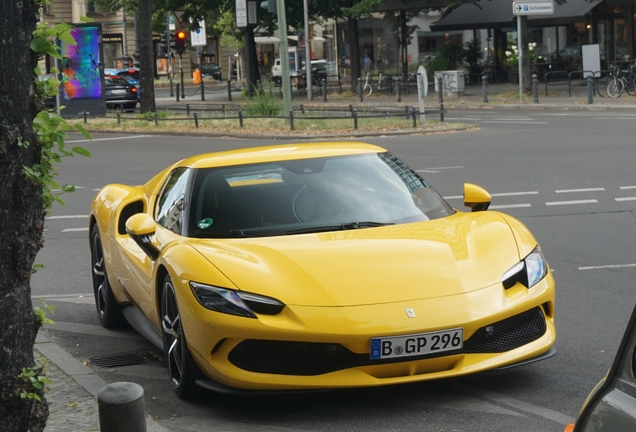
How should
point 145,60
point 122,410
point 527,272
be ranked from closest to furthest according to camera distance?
point 122,410 < point 527,272 < point 145,60

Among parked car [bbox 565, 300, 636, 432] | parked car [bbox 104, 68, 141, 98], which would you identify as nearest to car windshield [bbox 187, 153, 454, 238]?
parked car [bbox 565, 300, 636, 432]

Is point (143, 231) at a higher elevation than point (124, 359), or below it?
higher

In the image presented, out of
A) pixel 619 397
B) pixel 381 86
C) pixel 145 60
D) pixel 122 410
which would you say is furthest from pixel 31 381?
pixel 381 86

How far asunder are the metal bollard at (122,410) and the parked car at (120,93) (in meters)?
39.1

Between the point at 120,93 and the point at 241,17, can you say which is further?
the point at 120,93

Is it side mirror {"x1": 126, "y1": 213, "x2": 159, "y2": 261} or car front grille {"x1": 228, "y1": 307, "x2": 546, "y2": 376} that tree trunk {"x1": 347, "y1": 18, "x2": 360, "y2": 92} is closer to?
side mirror {"x1": 126, "y1": 213, "x2": 159, "y2": 261}

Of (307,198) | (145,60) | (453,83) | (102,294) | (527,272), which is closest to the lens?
(527,272)

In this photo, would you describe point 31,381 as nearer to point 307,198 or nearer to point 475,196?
point 307,198

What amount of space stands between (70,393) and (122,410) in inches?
79.0

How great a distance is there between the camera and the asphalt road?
5281 millimetres

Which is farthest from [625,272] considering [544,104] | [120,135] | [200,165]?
[544,104]

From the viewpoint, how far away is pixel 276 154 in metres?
6.82

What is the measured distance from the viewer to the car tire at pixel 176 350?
219 inches

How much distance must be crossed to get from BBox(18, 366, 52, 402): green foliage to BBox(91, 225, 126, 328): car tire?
3.58 m
